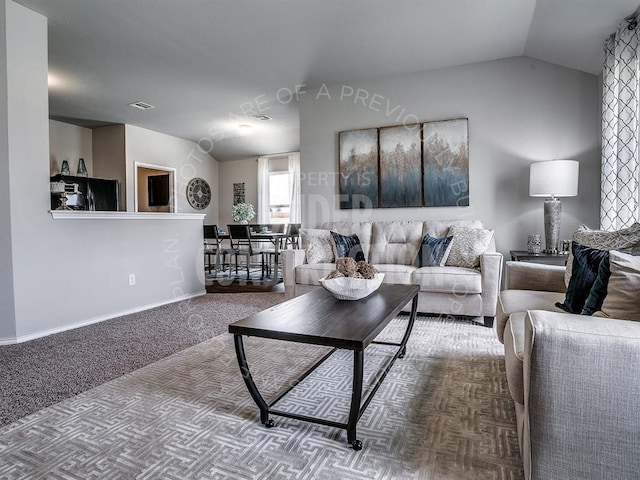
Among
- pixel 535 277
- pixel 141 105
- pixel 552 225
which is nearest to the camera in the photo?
pixel 535 277

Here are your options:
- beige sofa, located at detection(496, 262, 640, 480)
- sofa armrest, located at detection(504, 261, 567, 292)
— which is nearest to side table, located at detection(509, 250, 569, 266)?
sofa armrest, located at detection(504, 261, 567, 292)

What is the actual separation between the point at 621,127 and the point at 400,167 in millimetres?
2035

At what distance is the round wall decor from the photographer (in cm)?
780

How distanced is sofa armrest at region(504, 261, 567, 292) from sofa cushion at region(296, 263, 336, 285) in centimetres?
166

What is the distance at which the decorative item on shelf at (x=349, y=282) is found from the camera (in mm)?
2121

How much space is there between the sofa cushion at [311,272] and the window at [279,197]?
418cm

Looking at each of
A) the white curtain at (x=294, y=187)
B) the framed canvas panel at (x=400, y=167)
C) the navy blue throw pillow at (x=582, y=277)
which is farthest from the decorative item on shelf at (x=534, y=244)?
the white curtain at (x=294, y=187)

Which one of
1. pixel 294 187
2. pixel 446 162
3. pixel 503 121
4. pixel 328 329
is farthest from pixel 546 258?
pixel 294 187

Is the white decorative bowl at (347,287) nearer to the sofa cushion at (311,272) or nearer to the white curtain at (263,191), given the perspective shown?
the sofa cushion at (311,272)

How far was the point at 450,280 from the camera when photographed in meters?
3.29

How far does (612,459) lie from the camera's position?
101 centimetres

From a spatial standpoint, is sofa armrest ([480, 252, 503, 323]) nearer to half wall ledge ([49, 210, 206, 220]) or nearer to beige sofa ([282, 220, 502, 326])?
beige sofa ([282, 220, 502, 326])

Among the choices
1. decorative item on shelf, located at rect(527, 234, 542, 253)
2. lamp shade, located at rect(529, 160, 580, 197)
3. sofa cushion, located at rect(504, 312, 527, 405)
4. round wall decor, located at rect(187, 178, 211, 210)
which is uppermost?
round wall decor, located at rect(187, 178, 211, 210)

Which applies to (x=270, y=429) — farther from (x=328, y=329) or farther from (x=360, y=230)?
(x=360, y=230)
